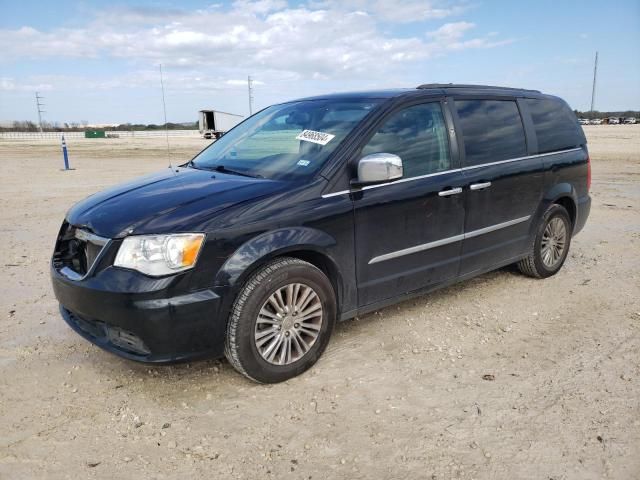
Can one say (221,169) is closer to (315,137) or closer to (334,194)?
(315,137)

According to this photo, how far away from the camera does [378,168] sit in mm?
3258

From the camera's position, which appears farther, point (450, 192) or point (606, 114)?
point (606, 114)

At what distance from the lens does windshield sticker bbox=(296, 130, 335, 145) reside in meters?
3.55

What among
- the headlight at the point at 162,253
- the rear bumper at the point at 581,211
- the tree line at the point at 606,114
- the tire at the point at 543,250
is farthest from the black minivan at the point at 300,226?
the tree line at the point at 606,114

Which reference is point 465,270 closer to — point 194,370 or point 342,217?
point 342,217

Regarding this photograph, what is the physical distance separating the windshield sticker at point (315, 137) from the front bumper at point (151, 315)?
133 centimetres

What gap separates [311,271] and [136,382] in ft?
4.23

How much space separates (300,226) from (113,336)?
1247 mm

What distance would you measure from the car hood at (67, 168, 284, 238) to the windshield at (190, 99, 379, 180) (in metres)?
0.22

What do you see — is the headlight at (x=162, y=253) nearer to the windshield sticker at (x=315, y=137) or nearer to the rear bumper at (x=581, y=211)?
the windshield sticker at (x=315, y=137)

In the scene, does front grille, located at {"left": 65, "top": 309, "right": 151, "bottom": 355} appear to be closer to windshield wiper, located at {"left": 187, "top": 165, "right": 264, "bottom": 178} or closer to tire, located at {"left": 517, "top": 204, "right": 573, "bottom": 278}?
windshield wiper, located at {"left": 187, "top": 165, "right": 264, "bottom": 178}

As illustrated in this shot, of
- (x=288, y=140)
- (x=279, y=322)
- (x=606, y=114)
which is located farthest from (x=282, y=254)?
(x=606, y=114)

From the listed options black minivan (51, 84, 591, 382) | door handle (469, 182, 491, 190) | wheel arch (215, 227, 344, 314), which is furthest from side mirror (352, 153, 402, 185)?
door handle (469, 182, 491, 190)

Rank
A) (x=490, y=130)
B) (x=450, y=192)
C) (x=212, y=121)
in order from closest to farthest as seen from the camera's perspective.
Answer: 1. (x=450, y=192)
2. (x=490, y=130)
3. (x=212, y=121)
